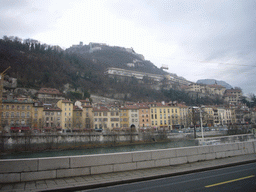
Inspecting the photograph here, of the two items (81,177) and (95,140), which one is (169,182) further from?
(95,140)

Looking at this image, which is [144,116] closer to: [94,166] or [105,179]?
[94,166]

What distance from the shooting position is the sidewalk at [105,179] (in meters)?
7.62

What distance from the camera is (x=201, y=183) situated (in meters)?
8.48

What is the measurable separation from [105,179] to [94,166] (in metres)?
0.96

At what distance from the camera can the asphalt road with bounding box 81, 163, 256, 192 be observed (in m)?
7.69

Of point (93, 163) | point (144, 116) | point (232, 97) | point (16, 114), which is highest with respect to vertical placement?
point (232, 97)

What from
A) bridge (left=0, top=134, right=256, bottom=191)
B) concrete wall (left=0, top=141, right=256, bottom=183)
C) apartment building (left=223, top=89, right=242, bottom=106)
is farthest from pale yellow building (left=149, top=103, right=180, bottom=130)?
apartment building (left=223, top=89, right=242, bottom=106)

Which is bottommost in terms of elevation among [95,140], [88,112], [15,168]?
[95,140]

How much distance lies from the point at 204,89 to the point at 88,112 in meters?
125

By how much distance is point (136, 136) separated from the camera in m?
61.2

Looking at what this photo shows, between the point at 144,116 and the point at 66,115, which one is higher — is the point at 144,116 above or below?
below

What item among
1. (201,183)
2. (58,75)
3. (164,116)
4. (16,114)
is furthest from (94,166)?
(58,75)

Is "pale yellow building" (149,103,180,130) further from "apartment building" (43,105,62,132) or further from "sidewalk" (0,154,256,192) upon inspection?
"sidewalk" (0,154,256,192)

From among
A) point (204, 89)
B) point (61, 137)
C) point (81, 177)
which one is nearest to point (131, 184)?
point (81, 177)
